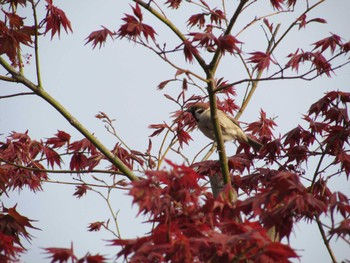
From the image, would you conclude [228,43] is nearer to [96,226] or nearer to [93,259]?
[93,259]

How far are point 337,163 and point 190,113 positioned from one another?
6.97ft

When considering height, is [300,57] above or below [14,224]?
above

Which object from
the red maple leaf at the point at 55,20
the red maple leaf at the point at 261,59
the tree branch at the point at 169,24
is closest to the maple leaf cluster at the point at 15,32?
the red maple leaf at the point at 55,20

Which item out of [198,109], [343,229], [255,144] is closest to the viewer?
[343,229]

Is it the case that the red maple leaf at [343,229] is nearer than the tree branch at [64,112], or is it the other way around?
the red maple leaf at [343,229]

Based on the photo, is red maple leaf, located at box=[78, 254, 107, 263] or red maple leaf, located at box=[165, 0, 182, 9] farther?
red maple leaf, located at box=[165, 0, 182, 9]

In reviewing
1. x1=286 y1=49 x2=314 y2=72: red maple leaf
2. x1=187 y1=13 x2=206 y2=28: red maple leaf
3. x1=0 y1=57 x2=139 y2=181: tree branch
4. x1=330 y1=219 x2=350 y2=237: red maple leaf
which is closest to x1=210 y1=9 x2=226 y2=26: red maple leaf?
x1=187 y1=13 x2=206 y2=28: red maple leaf

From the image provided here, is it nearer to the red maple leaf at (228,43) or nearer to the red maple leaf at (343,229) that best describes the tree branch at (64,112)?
the red maple leaf at (228,43)

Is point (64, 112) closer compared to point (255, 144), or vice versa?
point (64, 112)

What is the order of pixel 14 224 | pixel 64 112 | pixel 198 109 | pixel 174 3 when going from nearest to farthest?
pixel 14 224 → pixel 64 112 → pixel 174 3 → pixel 198 109

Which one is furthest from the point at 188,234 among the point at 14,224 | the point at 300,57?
the point at 300,57

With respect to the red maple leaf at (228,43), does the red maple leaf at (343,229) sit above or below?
below

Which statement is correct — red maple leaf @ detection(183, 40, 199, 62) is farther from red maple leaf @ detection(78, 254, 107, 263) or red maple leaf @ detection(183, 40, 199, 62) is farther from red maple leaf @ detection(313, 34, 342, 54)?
red maple leaf @ detection(78, 254, 107, 263)

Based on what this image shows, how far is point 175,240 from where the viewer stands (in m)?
2.51
